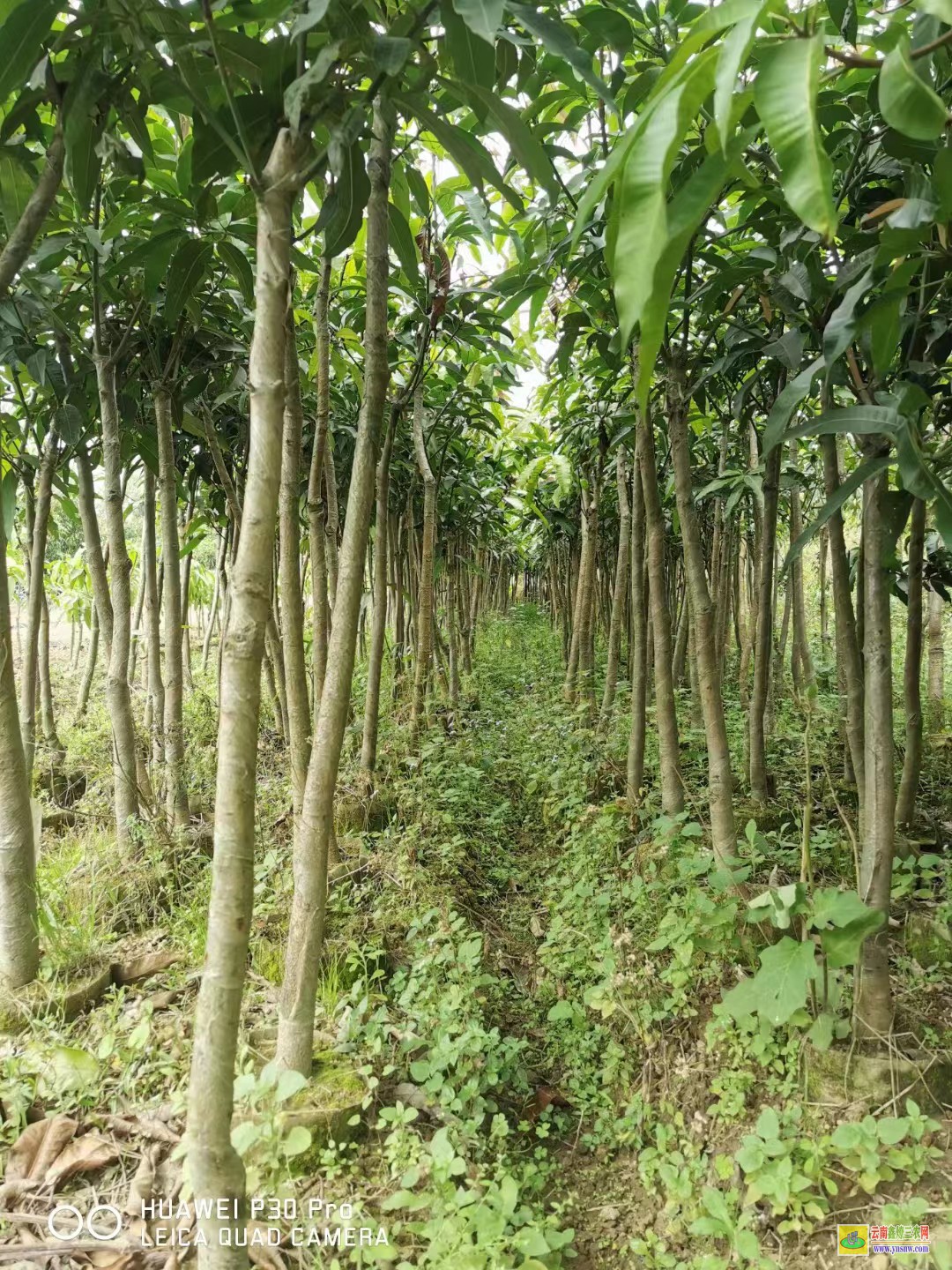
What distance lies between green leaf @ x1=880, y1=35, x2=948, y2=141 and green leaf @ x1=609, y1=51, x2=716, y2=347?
0.17 metres

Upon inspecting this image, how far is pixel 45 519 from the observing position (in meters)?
2.63

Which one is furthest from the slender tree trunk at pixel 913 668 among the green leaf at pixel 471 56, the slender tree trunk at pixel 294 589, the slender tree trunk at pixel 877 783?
the slender tree trunk at pixel 294 589

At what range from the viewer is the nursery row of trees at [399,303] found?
0.86 meters

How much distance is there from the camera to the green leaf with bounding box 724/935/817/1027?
4.47ft

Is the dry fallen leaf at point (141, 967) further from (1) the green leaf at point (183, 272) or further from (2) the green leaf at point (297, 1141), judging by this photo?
(1) the green leaf at point (183, 272)

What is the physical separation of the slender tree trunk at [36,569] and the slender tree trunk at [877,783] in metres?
2.49

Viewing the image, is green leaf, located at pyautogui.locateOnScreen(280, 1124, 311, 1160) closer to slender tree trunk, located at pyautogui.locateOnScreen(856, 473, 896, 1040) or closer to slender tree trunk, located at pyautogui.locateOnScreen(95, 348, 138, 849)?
slender tree trunk, located at pyautogui.locateOnScreen(856, 473, 896, 1040)

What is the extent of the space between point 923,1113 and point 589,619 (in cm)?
337

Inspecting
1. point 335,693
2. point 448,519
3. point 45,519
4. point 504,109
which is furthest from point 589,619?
point 504,109

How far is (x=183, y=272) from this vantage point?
4.57 feet

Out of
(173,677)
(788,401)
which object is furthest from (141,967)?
(788,401)

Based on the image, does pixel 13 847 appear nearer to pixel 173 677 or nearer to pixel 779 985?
pixel 173 677

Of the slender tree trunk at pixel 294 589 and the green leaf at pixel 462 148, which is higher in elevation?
the green leaf at pixel 462 148

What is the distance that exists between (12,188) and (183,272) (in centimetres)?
29
